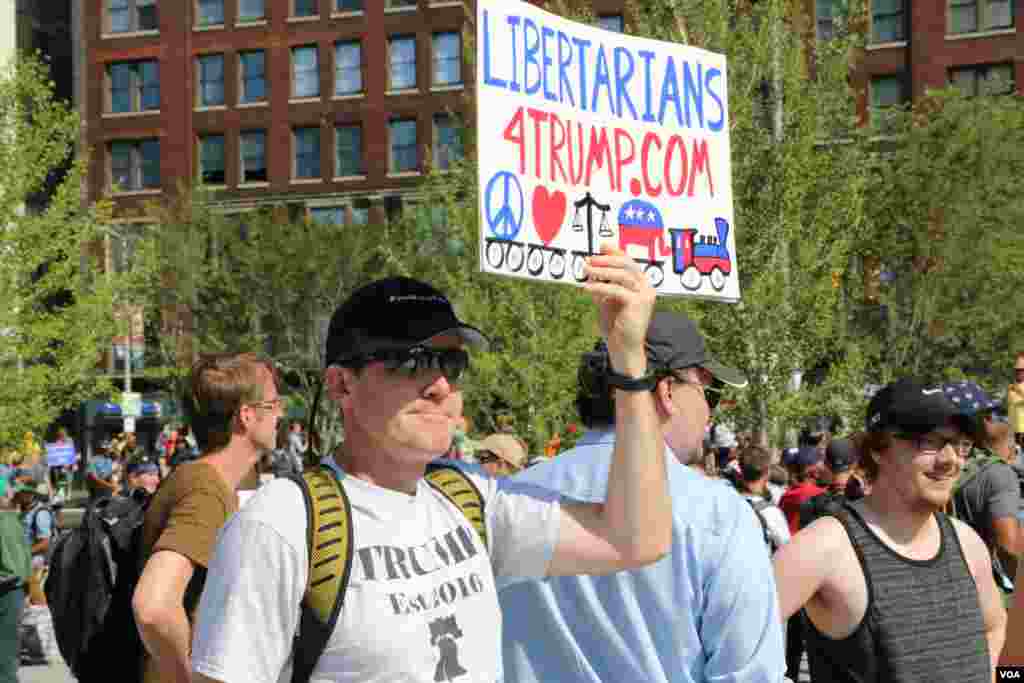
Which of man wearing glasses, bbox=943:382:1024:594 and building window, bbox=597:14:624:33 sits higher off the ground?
building window, bbox=597:14:624:33

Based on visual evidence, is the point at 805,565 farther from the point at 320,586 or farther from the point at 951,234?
the point at 951,234

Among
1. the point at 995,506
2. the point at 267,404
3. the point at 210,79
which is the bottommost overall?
the point at 995,506

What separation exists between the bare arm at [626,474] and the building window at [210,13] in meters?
58.4

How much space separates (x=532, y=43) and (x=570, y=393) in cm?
2130

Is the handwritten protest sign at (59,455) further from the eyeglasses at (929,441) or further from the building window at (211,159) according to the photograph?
the eyeglasses at (929,441)

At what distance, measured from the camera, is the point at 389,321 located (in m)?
2.85

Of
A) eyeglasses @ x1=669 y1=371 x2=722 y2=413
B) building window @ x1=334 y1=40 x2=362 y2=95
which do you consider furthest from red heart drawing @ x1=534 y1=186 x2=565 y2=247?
building window @ x1=334 y1=40 x2=362 y2=95

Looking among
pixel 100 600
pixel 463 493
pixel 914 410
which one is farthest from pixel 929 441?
pixel 100 600

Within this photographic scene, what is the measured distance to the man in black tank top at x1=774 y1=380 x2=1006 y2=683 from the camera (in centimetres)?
385

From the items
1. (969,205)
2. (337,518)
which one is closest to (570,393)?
(969,205)

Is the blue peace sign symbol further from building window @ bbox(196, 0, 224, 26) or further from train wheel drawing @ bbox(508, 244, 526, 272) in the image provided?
building window @ bbox(196, 0, 224, 26)

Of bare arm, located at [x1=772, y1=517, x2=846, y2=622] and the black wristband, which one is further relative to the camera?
bare arm, located at [x1=772, y1=517, x2=846, y2=622]

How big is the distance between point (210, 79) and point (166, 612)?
5766 centimetres

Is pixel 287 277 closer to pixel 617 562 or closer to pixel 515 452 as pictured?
pixel 515 452
